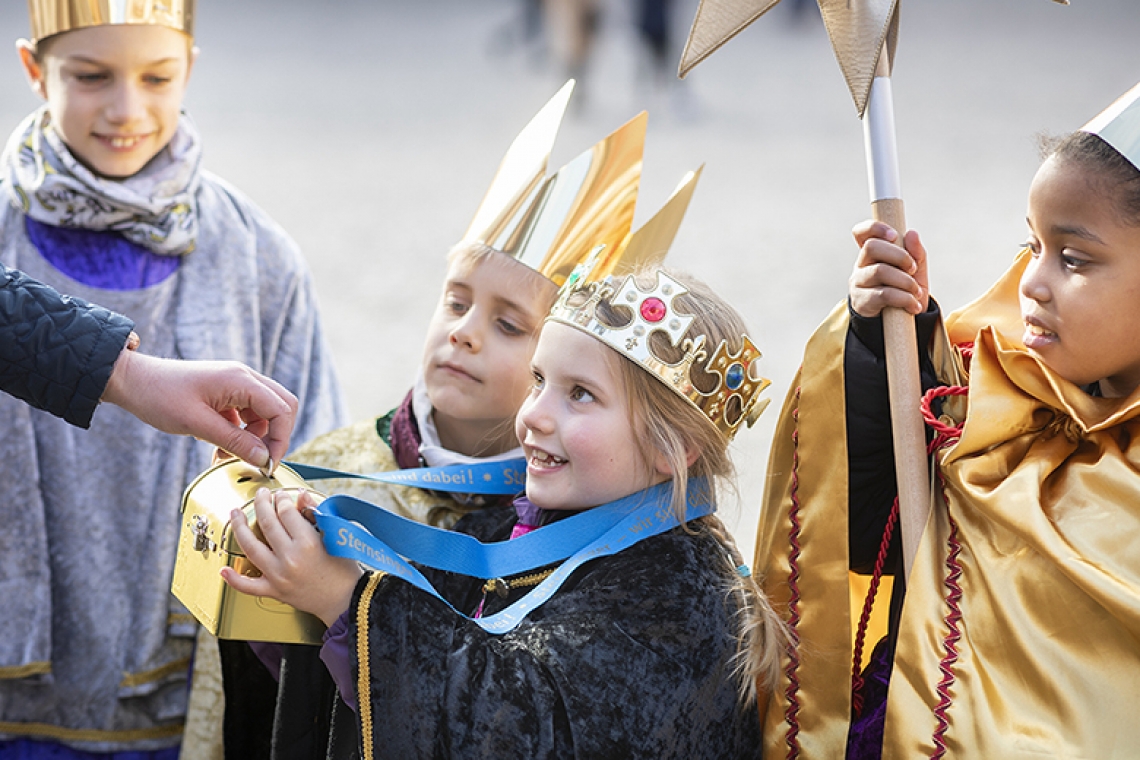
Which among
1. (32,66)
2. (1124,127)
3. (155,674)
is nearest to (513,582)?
(155,674)

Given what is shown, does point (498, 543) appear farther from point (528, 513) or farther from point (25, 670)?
point (25, 670)

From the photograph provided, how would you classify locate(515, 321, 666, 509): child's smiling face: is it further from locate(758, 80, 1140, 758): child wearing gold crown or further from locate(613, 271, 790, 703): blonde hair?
locate(758, 80, 1140, 758): child wearing gold crown

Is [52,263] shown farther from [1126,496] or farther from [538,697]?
[1126,496]

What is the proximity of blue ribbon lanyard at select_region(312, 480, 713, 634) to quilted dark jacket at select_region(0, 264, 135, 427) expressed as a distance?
0.41 meters

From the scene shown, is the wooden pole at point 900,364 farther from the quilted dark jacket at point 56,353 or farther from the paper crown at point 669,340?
the quilted dark jacket at point 56,353

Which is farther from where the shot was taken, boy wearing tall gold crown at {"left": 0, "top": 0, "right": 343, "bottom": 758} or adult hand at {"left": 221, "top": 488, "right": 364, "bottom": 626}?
boy wearing tall gold crown at {"left": 0, "top": 0, "right": 343, "bottom": 758}

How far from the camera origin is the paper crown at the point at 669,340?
71.1 inches

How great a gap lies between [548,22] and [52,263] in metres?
11.5

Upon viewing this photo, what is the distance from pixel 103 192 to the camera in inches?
92.5

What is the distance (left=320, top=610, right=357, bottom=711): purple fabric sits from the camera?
1688 mm

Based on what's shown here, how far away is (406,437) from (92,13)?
96 cm

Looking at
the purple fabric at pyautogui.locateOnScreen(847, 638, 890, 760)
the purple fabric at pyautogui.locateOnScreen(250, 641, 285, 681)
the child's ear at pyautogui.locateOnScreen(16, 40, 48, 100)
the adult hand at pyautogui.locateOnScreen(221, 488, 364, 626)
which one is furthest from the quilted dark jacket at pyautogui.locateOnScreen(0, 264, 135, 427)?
the purple fabric at pyautogui.locateOnScreen(847, 638, 890, 760)

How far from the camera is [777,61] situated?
13695 millimetres

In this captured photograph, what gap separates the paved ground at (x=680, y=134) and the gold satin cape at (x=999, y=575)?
2662 mm
